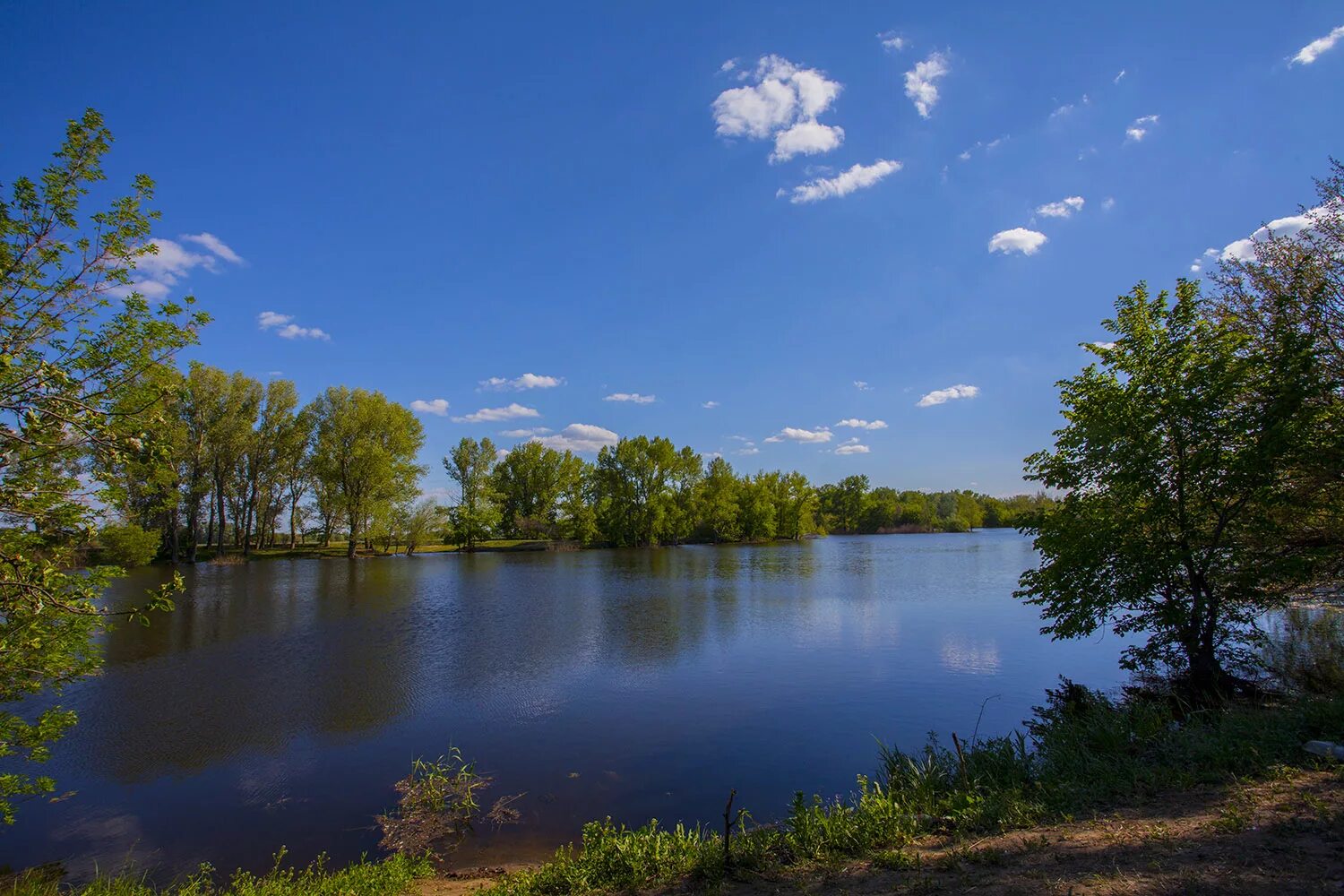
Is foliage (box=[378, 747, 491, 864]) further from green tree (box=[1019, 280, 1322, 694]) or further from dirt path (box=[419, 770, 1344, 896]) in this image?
green tree (box=[1019, 280, 1322, 694])

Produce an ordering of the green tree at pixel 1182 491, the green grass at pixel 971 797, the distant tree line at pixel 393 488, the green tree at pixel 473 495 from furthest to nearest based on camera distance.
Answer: the green tree at pixel 473 495 → the distant tree line at pixel 393 488 → the green tree at pixel 1182 491 → the green grass at pixel 971 797

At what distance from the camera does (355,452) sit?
55.3 m

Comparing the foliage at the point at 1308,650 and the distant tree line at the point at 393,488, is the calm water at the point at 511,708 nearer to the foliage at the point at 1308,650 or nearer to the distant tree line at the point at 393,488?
the foliage at the point at 1308,650

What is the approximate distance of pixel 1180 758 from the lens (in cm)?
671

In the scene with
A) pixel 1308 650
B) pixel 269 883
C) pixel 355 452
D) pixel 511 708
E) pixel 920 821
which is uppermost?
pixel 355 452

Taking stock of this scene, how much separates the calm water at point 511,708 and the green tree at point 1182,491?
3.01 meters

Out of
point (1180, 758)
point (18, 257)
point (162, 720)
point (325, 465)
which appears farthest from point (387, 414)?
point (1180, 758)

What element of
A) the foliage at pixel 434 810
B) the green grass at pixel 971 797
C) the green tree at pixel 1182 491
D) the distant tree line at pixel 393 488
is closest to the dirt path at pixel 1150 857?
the green grass at pixel 971 797

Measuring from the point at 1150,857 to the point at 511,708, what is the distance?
11.0 meters

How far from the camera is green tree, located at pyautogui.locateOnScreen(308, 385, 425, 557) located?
55.8 m

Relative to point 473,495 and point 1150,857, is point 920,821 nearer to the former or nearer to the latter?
point 1150,857

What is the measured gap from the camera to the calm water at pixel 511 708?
805cm

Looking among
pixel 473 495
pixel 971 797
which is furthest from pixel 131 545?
pixel 971 797

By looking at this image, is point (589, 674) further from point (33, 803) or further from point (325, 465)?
point (325, 465)
